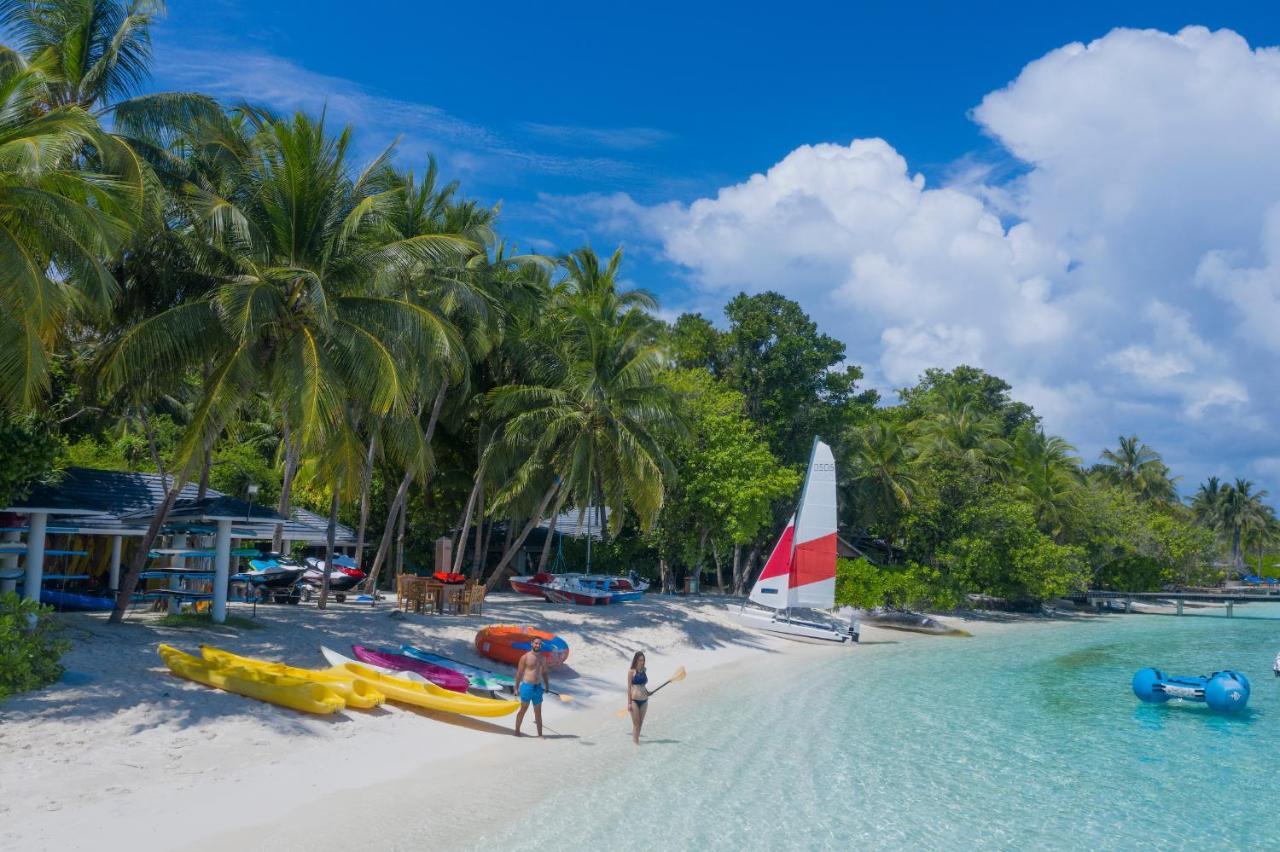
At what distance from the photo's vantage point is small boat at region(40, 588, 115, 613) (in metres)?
16.3

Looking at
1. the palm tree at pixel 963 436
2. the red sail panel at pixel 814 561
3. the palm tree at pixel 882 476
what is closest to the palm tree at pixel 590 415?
the red sail panel at pixel 814 561

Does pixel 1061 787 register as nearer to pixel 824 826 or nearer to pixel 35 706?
pixel 824 826

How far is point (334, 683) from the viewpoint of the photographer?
12.1 meters

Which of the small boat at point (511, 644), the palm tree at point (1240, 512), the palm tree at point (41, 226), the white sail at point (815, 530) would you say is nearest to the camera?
the palm tree at point (41, 226)

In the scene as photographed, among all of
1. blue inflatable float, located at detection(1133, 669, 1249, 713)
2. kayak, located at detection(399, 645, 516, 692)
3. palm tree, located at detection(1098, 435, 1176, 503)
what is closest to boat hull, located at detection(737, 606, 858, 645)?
blue inflatable float, located at detection(1133, 669, 1249, 713)

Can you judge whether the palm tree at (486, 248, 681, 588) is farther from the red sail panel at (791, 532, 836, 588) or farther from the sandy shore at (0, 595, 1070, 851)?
the sandy shore at (0, 595, 1070, 851)

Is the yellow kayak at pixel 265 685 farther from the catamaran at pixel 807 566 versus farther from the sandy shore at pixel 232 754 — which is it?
the catamaran at pixel 807 566

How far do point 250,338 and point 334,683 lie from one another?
603cm

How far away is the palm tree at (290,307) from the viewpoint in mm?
14391

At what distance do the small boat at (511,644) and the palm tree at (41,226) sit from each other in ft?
30.0

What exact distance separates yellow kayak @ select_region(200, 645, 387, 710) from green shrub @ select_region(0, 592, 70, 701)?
6.23ft

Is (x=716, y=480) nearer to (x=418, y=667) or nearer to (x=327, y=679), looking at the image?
(x=418, y=667)

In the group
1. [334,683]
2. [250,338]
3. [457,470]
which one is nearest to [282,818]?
[334,683]

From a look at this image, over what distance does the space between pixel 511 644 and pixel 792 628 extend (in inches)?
489
